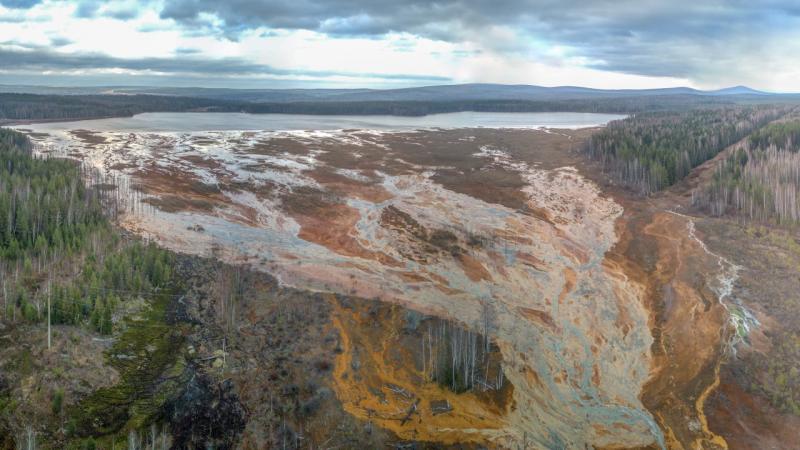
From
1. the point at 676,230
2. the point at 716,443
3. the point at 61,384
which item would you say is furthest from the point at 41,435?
the point at 676,230

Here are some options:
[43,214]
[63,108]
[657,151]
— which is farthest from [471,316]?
[63,108]

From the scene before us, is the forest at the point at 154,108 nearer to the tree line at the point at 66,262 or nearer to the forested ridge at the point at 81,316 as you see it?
the tree line at the point at 66,262

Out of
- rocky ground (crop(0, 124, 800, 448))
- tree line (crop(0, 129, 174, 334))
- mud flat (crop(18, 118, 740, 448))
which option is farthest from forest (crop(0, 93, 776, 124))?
tree line (crop(0, 129, 174, 334))

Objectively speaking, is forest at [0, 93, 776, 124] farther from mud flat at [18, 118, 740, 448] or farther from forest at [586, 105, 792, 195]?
forest at [586, 105, 792, 195]

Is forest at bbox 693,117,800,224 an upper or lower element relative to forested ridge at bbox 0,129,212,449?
upper

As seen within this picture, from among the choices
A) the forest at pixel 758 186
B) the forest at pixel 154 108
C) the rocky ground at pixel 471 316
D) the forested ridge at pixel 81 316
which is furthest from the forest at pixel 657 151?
the forest at pixel 154 108

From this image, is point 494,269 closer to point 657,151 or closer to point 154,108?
point 657,151

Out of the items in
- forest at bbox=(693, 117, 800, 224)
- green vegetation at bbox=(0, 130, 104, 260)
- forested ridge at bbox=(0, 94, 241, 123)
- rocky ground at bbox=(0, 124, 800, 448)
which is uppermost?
forested ridge at bbox=(0, 94, 241, 123)
